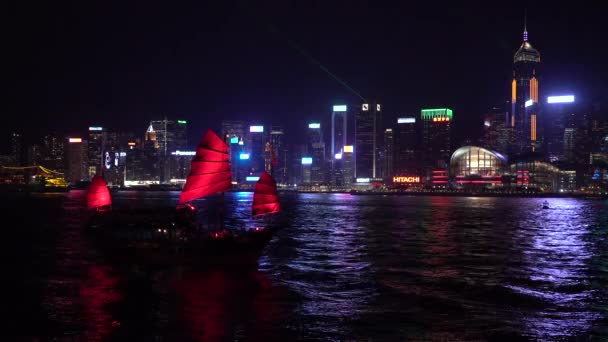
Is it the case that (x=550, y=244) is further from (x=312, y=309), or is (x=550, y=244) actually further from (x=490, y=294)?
(x=312, y=309)

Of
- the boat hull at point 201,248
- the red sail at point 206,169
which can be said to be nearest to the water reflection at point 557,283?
the boat hull at point 201,248

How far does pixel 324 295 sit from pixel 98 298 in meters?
11.1

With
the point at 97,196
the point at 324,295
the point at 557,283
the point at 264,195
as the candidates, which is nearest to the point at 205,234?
the point at 264,195

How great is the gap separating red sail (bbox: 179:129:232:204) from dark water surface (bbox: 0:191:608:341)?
6310 millimetres

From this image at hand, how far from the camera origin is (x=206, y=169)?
42562mm

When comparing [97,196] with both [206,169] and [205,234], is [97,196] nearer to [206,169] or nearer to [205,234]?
[206,169]

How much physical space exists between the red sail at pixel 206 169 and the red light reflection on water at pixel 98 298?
7.64 m

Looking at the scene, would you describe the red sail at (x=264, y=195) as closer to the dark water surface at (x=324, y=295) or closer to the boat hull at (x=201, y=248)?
the dark water surface at (x=324, y=295)

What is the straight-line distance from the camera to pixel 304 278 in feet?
118

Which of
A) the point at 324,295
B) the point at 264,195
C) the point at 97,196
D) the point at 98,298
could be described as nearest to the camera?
the point at 98,298

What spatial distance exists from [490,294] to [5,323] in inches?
888

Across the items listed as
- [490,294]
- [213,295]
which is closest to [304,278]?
[213,295]

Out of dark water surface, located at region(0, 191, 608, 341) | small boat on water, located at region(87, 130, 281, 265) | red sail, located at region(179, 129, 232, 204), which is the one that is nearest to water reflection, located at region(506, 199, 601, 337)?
dark water surface, located at region(0, 191, 608, 341)

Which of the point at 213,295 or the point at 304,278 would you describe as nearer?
the point at 213,295
